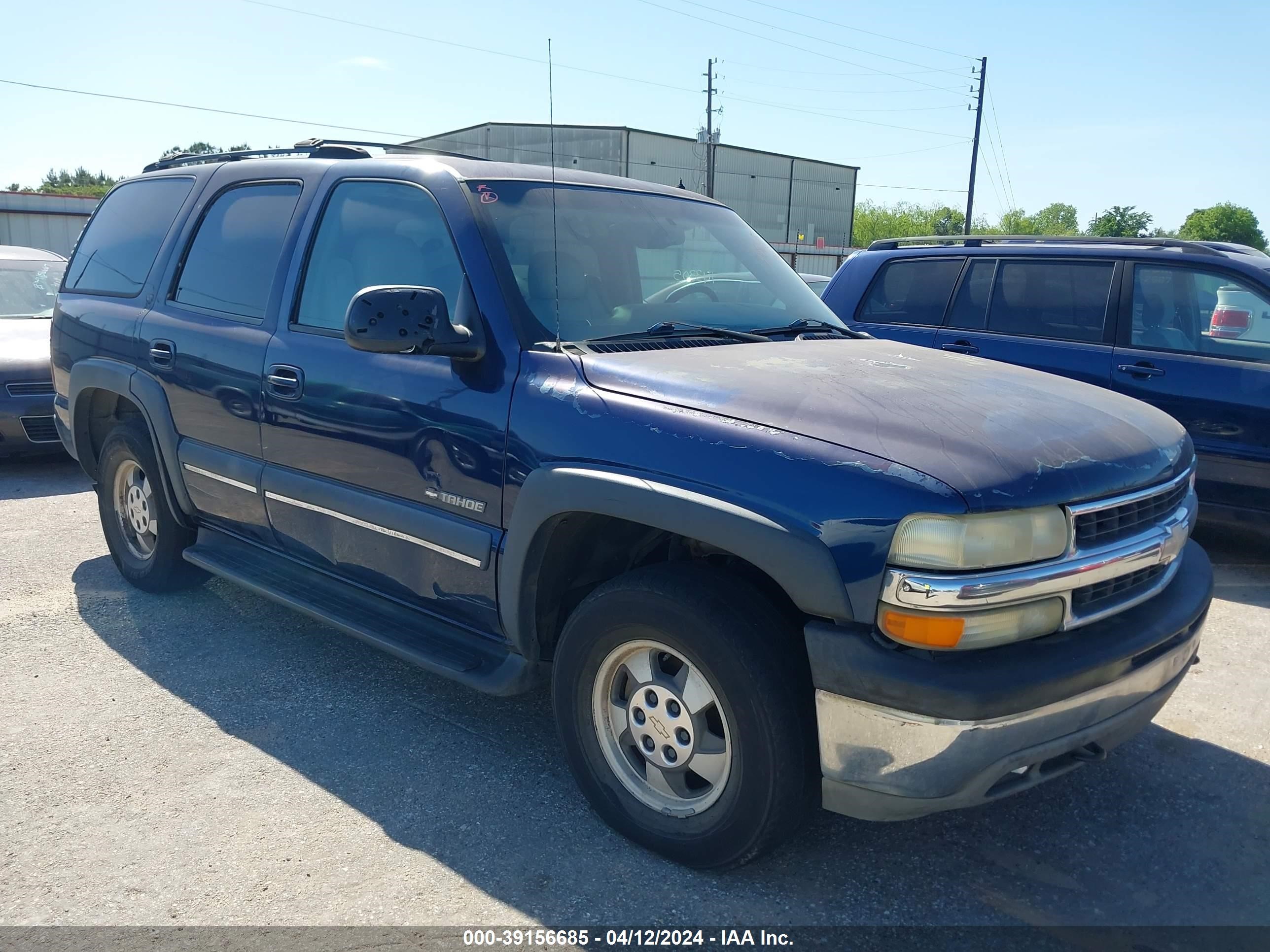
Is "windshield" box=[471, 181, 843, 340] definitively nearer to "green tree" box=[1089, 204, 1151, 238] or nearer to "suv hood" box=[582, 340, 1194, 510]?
"suv hood" box=[582, 340, 1194, 510]

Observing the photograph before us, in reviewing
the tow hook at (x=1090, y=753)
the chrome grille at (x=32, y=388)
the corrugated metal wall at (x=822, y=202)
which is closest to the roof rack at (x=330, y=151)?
the tow hook at (x=1090, y=753)

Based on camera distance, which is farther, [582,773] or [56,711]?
[56,711]

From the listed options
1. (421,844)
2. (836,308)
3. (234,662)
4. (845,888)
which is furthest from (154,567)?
(836,308)

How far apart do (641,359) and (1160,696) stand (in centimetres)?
171

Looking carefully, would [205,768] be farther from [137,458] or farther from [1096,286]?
[1096,286]

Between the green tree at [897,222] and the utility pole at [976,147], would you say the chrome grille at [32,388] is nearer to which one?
the utility pole at [976,147]

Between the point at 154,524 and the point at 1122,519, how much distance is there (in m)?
4.17

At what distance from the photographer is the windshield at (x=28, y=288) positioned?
871 cm

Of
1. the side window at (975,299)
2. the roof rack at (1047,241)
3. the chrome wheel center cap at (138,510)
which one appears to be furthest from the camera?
the side window at (975,299)

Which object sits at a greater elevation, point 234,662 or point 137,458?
point 137,458

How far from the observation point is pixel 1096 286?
19.5 ft

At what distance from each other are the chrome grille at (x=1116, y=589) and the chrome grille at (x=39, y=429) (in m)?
7.33

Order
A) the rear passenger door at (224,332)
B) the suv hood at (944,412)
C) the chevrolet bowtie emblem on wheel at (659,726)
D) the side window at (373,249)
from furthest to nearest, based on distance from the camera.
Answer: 1. the rear passenger door at (224,332)
2. the side window at (373,249)
3. the chevrolet bowtie emblem on wheel at (659,726)
4. the suv hood at (944,412)

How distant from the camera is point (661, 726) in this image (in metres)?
2.71
